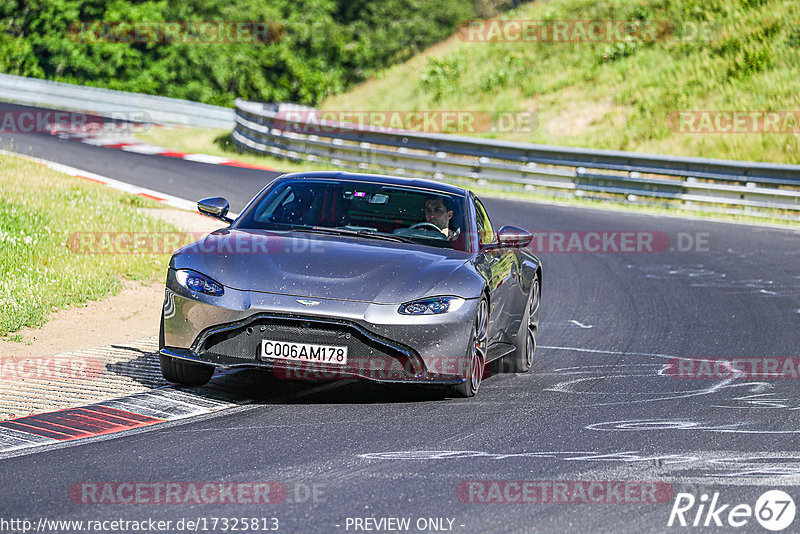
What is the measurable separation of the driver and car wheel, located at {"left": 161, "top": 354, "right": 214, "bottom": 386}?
1.89 metres

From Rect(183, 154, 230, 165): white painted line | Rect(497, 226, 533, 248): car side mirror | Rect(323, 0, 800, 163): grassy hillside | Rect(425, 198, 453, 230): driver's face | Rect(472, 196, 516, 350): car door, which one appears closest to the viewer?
Rect(472, 196, 516, 350): car door

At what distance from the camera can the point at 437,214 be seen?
844 cm

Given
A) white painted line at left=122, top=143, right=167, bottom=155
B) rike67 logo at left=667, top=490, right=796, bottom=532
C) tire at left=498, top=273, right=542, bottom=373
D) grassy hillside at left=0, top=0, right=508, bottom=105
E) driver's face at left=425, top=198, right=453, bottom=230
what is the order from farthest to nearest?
grassy hillside at left=0, top=0, right=508, bottom=105
white painted line at left=122, top=143, right=167, bottom=155
tire at left=498, top=273, right=542, bottom=373
driver's face at left=425, top=198, right=453, bottom=230
rike67 logo at left=667, top=490, right=796, bottom=532

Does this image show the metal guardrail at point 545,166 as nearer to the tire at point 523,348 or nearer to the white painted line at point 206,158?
the white painted line at point 206,158

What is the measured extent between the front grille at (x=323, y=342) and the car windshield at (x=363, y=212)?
1.27 meters

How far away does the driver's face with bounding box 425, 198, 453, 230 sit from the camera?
8.40 m

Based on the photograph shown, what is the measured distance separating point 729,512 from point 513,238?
3755mm

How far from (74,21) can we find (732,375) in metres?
50.1

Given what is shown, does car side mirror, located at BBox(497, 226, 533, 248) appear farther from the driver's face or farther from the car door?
the driver's face

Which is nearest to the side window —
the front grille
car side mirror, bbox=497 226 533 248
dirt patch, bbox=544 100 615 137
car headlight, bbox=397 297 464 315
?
car side mirror, bbox=497 226 533 248

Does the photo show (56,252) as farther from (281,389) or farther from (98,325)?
(281,389)

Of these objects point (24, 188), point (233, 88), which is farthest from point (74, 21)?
Answer: point (24, 188)

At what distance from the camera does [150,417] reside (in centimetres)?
682

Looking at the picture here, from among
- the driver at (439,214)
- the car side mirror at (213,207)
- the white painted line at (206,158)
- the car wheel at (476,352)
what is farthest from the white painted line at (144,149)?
the car wheel at (476,352)
